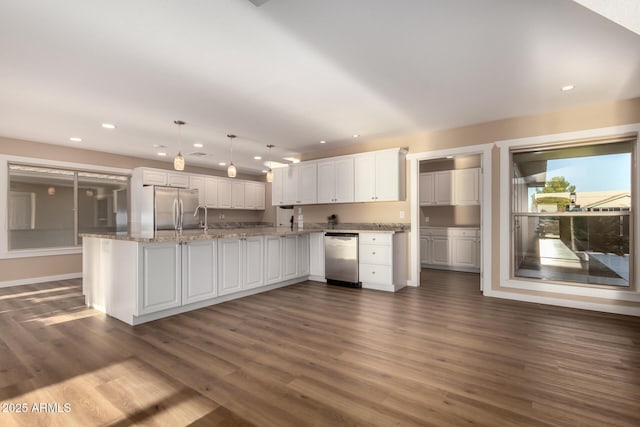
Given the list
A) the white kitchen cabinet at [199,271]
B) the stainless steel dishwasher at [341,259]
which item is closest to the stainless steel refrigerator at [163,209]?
the white kitchen cabinet at [199,271]

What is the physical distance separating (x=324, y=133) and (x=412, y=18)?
285 centimetres

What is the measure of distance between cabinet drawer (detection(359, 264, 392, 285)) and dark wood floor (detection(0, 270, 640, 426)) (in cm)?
85

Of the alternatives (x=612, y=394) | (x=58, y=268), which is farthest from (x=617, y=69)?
(x=58, y=268)

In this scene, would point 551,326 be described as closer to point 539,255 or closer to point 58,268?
point 539,255

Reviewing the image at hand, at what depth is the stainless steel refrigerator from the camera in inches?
239

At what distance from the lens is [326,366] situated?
2.25m

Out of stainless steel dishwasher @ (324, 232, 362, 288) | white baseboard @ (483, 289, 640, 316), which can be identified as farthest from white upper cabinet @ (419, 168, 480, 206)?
stainless steel dishwasher @ (324, 232, 362, 288)

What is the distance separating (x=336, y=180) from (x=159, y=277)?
3280 millimetres

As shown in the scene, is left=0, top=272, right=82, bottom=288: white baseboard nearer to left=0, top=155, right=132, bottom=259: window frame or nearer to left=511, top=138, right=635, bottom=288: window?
left=0, top=155, right=132, bottom=259: window frame

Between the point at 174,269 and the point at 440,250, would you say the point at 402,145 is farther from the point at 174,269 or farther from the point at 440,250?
the point at 174,269

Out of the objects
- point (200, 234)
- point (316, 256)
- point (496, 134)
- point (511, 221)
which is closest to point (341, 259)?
point (316, 256)

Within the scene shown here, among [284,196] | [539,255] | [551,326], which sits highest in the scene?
[284,196]

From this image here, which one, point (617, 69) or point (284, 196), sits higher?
point (617, 69)

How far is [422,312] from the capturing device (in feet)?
11.7
